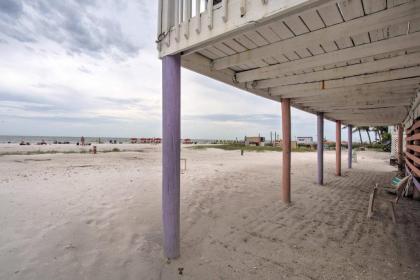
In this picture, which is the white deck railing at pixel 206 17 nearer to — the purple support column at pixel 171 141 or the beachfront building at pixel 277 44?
the beachfront building at pixel 277 44

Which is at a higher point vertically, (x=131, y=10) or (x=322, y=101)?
(x=131, y=10)

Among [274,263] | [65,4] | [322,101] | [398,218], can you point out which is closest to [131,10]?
[65,4]

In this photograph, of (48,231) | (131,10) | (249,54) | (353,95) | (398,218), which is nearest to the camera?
(249,54)

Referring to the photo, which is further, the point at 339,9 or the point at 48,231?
the point at 48,231

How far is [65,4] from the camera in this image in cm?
874

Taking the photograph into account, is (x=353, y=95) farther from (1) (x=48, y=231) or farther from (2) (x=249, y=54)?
(1) (x=48, y=231)

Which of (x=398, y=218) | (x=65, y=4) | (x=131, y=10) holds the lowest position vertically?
(x=398, y=218)

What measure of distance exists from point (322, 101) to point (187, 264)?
18.1 feet

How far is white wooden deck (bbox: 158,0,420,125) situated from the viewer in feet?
6.63

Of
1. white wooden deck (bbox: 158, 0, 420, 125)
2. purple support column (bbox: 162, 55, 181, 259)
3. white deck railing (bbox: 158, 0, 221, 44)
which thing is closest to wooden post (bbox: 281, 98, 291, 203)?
white wooden deck (bbox: 158, 0, 420, 125)

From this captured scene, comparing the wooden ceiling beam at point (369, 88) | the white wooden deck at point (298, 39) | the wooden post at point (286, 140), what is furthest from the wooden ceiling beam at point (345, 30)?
the wooden post at point (286, 140)

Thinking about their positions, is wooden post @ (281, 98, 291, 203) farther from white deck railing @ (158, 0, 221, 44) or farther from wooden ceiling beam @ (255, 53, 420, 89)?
white deck railing @ (158, 0, 221, 44)

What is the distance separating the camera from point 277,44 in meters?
2.86

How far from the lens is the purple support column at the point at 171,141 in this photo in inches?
115
